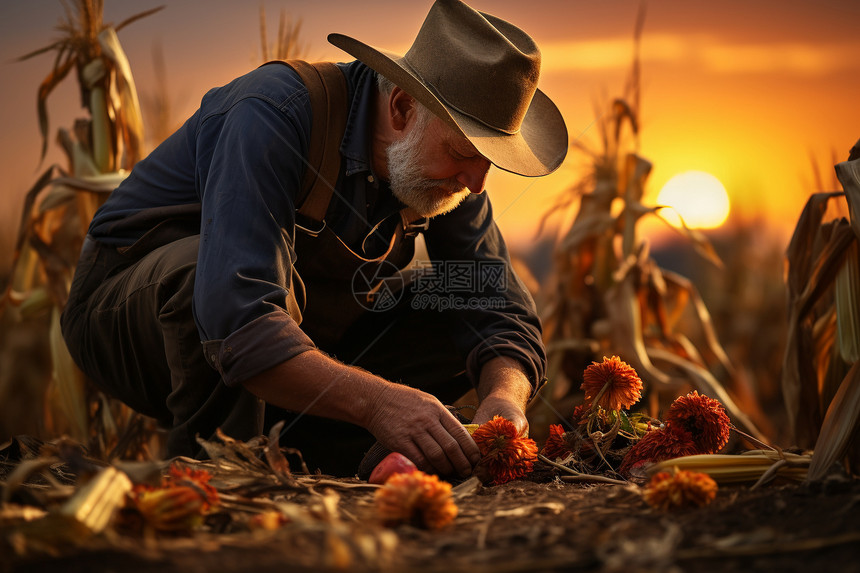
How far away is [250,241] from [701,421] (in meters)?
1.25

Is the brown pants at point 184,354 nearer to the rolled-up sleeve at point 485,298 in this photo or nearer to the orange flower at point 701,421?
the rolled-up sleeve at point 485,298

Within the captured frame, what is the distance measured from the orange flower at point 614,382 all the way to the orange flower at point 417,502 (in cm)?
81

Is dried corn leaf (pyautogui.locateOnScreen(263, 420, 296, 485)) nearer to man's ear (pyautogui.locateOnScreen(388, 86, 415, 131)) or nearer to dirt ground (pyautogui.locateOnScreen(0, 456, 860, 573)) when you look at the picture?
dirt ground (pyautogui.locateOnScreen(0, 456, 860, 573))

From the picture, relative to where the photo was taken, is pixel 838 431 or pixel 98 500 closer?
pixel 98 500

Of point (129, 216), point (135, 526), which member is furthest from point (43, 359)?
point (135, 526)

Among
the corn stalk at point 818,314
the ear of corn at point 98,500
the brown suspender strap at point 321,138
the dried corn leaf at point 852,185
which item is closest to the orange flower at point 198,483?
the ear of corn at point 98,500

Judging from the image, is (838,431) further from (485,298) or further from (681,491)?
(485,298)

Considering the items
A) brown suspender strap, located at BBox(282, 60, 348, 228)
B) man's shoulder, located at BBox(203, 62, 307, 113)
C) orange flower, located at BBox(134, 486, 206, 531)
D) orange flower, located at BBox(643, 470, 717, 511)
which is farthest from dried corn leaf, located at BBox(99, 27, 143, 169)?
orange flower, located at BBox(643, 470, 717, 511)

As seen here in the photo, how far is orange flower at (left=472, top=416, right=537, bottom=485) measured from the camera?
1.91 metres

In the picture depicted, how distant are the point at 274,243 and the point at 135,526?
876 millimetres

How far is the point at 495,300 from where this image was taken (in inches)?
111

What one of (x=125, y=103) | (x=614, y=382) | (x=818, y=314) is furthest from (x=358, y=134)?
(x=818, y=314)

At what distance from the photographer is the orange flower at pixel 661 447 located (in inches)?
78.0

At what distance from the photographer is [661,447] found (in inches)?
79.0
